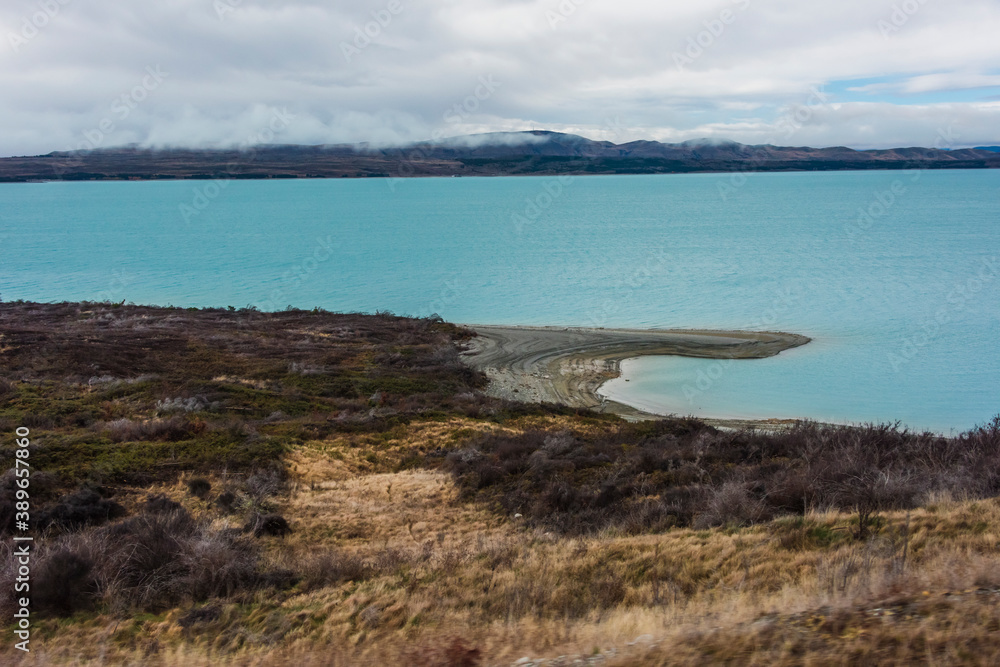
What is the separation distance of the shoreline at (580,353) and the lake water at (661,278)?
126 centimetres

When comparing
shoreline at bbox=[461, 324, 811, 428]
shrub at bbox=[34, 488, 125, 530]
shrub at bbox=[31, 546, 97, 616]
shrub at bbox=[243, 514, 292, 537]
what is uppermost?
shrub at bbox=[31, 546, 97, 616]

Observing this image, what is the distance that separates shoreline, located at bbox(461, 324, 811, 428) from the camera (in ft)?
83.7

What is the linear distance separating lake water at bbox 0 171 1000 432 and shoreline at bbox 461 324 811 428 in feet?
4.15

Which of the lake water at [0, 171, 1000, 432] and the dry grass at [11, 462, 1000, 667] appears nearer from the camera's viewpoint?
the dry grass at [11, 462, 1000, 667]

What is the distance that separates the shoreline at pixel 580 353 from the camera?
83.7ft

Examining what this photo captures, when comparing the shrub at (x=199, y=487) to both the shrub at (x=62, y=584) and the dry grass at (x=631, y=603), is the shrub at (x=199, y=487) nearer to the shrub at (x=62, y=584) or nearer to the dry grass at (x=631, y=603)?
the dry grass at (x=631, y=603)

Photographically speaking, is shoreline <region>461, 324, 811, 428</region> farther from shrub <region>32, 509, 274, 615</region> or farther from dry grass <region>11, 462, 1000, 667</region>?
shrub <region>32, 509, 274, 615</region>

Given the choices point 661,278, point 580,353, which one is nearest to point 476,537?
point 580,353

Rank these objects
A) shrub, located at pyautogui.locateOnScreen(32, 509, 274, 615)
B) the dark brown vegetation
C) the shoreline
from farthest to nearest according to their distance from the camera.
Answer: the shoreline
the dark brown vegetation
shrub, located at pyautogui.locateOnScreen(32, 509, 274, 615)

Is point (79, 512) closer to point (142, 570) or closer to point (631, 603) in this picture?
point (142, 570)

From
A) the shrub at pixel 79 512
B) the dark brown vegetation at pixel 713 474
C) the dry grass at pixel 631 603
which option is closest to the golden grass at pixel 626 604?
the dry grass at pixel 631 603

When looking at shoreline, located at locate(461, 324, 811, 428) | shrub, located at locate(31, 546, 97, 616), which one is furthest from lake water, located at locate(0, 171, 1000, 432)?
shrub, located at locate(31, 546, 97, 616)

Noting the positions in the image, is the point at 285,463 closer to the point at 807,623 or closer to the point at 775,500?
the point at 775,500

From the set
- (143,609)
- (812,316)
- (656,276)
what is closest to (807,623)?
(143,609)
